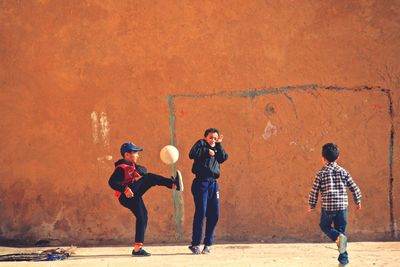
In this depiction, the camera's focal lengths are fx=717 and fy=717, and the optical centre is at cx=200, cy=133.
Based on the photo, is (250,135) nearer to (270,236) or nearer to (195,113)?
(195,113)

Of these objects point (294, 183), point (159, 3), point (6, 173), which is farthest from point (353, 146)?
point (6, 173)

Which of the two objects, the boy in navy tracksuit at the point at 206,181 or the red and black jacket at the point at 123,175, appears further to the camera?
the boy in navy tracksuit at the point at 206,181

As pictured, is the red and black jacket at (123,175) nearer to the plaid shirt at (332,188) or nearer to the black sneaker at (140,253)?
the black sneaker at (140,253)

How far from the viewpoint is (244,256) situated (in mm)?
7871

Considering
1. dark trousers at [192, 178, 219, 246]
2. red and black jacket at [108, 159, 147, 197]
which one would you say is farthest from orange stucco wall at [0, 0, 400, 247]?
red and black jacket at [108, 159, 147, 197]

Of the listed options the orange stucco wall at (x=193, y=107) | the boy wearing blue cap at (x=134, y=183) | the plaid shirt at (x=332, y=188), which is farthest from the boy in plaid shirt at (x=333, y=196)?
the orange stucco wall at (x=193, y=107)

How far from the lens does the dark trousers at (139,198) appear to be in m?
7.82

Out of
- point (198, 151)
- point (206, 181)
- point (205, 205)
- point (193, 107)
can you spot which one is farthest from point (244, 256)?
point (193, 107)

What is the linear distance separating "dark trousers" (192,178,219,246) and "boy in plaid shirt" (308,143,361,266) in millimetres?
1407

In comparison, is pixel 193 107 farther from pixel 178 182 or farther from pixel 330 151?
pixel 330 151

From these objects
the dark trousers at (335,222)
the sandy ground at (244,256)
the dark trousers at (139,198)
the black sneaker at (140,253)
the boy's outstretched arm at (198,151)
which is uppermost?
the boy's outstretched arm at (198,151)

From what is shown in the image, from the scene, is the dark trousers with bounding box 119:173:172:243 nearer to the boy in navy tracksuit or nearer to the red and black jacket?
the red and black jacket

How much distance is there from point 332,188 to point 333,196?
8 centimetres

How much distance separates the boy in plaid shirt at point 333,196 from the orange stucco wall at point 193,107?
192 cm
